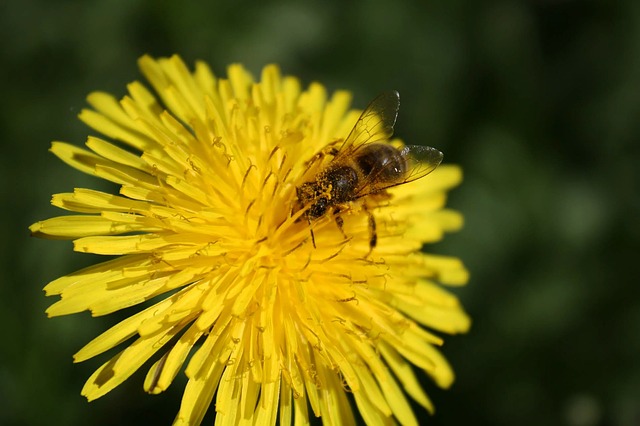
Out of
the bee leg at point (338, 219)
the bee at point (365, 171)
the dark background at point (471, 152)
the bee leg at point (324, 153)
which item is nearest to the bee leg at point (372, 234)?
the bee at point (365, 171)

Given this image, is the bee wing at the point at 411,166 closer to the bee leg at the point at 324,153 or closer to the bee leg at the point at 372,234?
the bee leg at the point at 372,234

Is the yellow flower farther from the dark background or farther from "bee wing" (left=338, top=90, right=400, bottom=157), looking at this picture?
the dark background

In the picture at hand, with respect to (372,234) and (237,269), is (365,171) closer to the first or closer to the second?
(372,234)

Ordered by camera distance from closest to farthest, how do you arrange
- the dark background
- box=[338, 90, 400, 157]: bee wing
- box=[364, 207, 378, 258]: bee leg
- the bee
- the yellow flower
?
the yellow flower, the bee, box=[364, 207, 378, 258]: bee leg, box=[338, 90, 400, 157]: bee wing, the dark background

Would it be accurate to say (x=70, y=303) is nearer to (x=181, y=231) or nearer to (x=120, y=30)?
(x=181, y=231)

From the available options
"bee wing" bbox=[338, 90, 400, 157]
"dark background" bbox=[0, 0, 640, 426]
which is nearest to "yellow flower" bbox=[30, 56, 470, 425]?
"bee wing" bbox=[338, 90, 400, 157]

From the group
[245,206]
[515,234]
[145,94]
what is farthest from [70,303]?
[515,234]

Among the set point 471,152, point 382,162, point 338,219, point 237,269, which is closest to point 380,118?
point 382,162

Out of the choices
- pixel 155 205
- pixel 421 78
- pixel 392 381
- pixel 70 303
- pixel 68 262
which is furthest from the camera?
pixel 421 78
